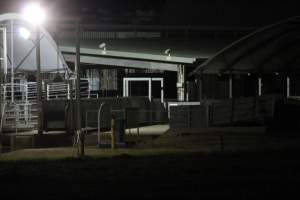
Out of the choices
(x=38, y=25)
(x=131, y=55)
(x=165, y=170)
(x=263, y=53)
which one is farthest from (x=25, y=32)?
(x=165, y=170)

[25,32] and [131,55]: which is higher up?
[25,32]

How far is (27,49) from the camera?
101ft

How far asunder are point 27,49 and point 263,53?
12277mm

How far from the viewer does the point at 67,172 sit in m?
13.9

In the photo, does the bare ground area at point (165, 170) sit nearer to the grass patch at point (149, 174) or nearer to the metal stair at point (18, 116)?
the grass patch at point (149, 174)

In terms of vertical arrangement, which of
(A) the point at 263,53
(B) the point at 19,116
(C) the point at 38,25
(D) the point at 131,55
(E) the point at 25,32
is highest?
(E) the point at 25,32

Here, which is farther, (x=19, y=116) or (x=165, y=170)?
(x=19, y=116)

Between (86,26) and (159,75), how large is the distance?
19.4 feet

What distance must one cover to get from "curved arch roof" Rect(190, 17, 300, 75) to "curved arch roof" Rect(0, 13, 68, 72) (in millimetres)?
7881

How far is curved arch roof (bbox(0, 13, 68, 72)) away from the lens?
88.8 feet

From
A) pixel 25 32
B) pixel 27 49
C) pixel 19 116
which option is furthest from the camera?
pixel 27 49

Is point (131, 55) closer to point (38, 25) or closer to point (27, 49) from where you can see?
point (27, 49)

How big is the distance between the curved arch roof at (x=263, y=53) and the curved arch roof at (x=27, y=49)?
7.88 metres

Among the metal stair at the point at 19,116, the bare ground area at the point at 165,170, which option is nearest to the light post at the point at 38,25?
the metal stair at the point at 19,116
